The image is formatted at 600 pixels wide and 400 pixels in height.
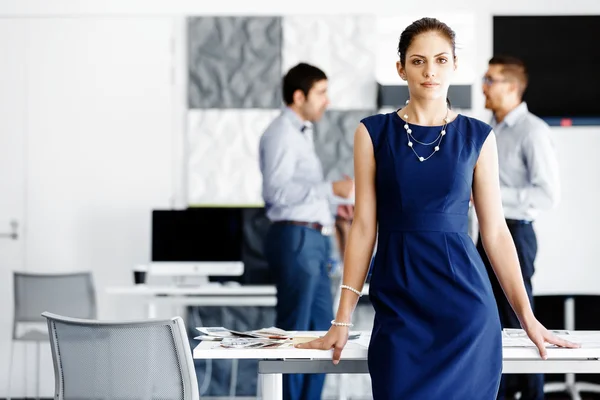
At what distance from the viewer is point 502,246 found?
2.28 m

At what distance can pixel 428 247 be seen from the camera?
220 cm

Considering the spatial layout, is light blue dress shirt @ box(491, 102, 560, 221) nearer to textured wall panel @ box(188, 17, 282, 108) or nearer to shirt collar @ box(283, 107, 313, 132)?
shirt collar @ box(283, 107, 313, 132)

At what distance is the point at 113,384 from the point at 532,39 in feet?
14.4

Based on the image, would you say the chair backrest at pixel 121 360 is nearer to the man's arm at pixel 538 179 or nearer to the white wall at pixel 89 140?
the man's arm at pixel 538 179

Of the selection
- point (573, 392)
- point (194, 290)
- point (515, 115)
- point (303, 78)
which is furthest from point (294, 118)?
point (573, 392)

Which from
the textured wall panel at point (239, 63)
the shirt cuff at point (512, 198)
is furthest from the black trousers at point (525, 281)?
the textured wall panel at point (239, 63)

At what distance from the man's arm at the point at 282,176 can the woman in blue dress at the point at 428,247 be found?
1921 mm

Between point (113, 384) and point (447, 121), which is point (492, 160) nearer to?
point (447, 121)

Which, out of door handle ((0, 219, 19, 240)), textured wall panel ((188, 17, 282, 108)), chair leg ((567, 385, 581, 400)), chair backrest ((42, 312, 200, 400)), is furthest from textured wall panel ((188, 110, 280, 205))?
chair backrest ((42, 312, 200, 400))

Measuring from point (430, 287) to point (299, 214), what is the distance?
81.1 inches

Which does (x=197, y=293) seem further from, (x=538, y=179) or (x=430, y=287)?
(x=430, y=287)

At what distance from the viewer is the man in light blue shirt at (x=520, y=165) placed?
4.12 m

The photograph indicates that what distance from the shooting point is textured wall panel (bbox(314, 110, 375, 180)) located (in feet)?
19.5

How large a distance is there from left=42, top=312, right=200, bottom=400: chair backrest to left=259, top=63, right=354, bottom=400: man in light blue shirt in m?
1.66
